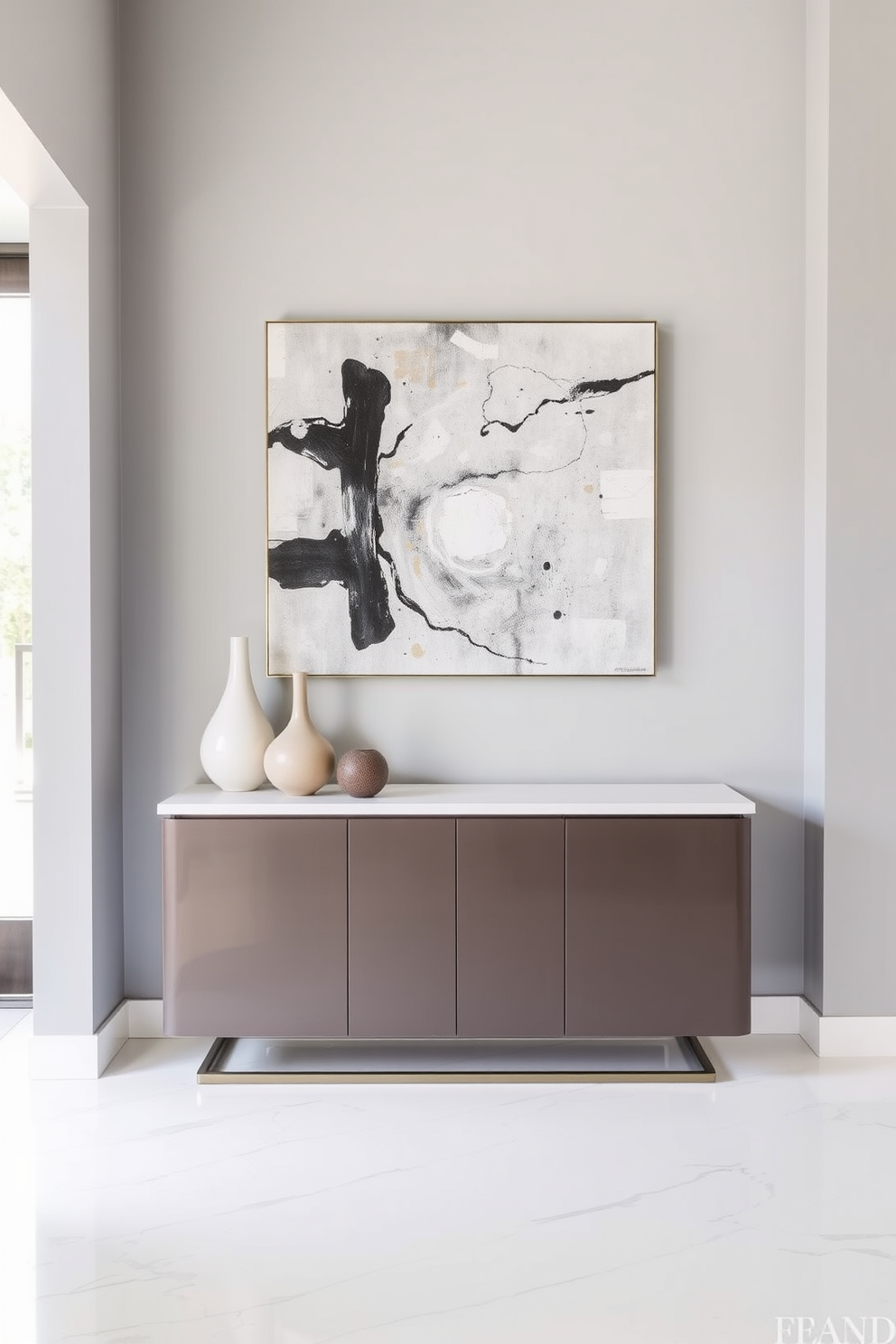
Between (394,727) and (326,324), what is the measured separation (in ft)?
3.80

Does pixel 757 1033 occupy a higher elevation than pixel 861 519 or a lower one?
lower

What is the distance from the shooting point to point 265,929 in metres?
2.44

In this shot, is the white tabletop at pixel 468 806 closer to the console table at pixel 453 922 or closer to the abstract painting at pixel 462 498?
the console table at pixel 453 922

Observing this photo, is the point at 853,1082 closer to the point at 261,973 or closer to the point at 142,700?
the point at 261,973

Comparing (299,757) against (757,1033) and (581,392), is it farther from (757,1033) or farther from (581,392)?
(757,1033)

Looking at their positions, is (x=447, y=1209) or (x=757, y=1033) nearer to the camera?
(x=447, y=1209)

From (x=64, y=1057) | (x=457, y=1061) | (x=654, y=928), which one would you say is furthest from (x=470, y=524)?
(x=64, y=1057)

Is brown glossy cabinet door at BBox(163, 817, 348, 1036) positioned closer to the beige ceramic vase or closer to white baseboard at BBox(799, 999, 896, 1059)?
the beige ceramic vase

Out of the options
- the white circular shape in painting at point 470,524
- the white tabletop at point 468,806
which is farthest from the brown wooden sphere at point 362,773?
the white circular shape in painting at point 470,524

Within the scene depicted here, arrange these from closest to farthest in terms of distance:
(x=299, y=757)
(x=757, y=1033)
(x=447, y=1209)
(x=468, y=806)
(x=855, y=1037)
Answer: (x=447, y=1209) < (x=468, y=806) < (x=299, y=757) < (x=855, y=1037) < (x=757, y=1033)

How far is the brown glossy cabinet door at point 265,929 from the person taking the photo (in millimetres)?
2439

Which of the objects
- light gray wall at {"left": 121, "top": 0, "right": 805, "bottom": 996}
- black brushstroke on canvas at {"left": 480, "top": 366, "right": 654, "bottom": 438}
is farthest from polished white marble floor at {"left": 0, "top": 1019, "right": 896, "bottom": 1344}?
black brushstroke on canvas at {"left": 480, "top": 366, "right": 654, "bottom": 438}

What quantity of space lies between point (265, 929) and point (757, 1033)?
1466mm

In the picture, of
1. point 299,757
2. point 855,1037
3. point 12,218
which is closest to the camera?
point 299,757
